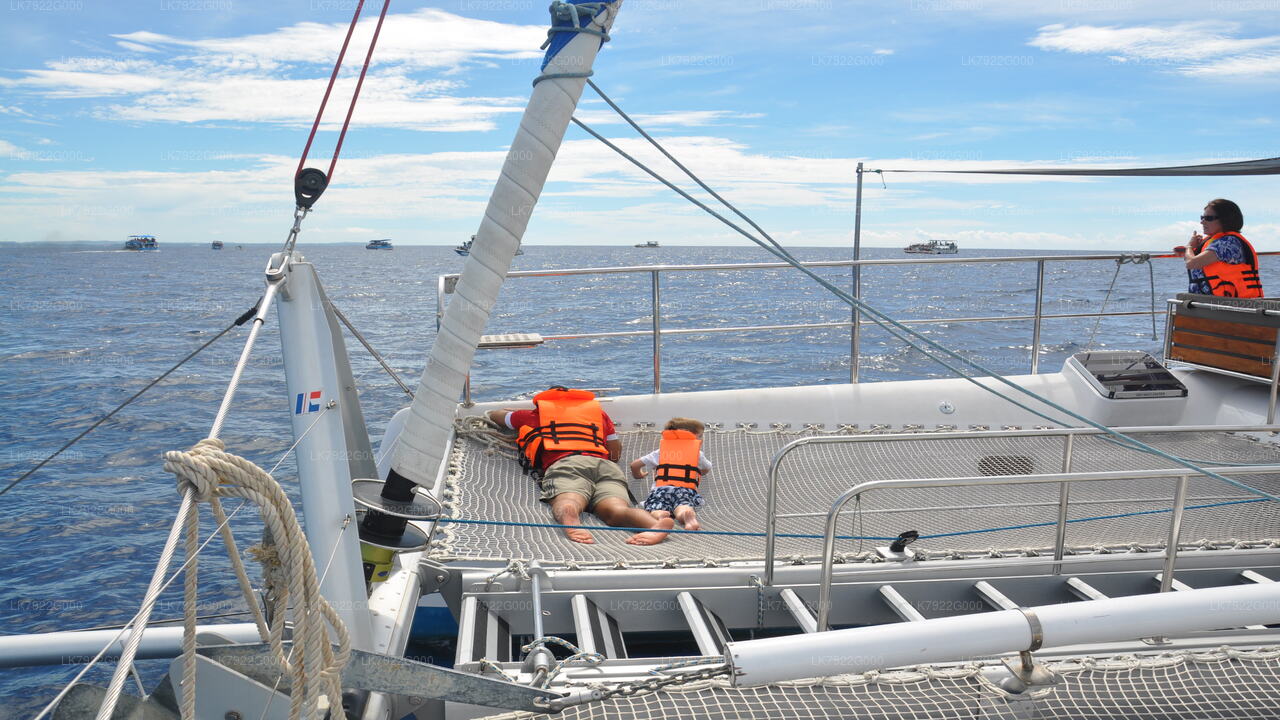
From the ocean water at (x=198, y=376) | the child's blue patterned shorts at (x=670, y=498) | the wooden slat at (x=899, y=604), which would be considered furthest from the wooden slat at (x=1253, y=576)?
the ocean water at (x=198, y=376)

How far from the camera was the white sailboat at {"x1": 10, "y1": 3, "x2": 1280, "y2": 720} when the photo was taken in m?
2.25

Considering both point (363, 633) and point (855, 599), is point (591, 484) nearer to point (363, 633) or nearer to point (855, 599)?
point (855, 599)

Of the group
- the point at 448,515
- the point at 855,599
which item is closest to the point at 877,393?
the point at 855,599

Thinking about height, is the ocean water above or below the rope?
below

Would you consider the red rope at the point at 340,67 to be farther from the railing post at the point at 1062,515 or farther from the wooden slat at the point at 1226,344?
the wooden slat at the point at 1226,344

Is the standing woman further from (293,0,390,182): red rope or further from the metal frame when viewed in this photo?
(293,0,390,182): red rope

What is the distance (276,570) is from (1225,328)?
7.22 m

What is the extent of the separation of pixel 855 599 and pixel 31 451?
13.1 m

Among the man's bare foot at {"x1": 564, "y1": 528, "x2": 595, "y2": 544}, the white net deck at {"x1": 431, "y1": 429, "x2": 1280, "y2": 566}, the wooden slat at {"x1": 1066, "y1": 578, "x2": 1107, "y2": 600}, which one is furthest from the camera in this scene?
the man's bare foot at {"x1": 564, "y1": 528, "x2": 595, "y2": 544}

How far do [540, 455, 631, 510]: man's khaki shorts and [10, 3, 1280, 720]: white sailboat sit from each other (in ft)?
0.93

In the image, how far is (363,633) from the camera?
9.78 ft

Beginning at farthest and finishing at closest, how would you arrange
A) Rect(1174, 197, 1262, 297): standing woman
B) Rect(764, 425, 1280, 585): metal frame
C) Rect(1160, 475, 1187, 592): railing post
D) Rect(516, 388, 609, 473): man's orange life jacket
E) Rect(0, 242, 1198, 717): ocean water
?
Rect(0, 242, 1198, 717): ocean water → Rect(1174, 197, 1262, 297): standing woman → Rect(516, 388, 609, 473): man's orange life jacket → Rect(1160, 475, 1187, 592): railing post → Rect(764, 425, 1280, 585): metal frame

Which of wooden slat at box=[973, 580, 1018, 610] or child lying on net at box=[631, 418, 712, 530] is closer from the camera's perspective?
wooden slat at box=[973, 580, 1018, 610]

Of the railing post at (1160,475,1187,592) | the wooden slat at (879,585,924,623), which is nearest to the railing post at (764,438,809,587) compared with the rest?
the wooden slat at (879,585,924,623)
